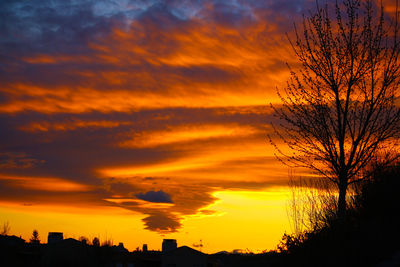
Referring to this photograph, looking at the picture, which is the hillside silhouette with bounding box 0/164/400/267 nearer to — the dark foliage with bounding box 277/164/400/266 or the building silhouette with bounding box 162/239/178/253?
the dark foliage with bounding box 277/164/400/266

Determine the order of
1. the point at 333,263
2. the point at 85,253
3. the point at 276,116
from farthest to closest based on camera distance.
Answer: the point at 85,253, the point at 276,116, the point at 333,263

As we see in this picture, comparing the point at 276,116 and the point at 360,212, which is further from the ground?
the point at 276,116

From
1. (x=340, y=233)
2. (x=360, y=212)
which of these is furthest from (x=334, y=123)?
(x=340, y=233)

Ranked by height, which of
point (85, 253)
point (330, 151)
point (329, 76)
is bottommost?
point (85, 253)

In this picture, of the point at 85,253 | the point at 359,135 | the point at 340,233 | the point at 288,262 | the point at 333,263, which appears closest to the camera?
the point at 333,263

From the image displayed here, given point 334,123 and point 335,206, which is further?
point 335,206

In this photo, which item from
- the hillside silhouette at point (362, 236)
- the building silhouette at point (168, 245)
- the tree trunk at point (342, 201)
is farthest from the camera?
the building silhouette at point (168, 245)

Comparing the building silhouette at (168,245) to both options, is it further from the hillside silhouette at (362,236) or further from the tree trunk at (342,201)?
the tree trunk at (342,201)

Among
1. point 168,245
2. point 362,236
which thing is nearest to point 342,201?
point 362,236

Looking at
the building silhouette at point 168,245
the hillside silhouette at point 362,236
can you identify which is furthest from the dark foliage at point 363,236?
the building silhouette at point 168,245

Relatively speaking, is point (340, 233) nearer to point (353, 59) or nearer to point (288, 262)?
point (288, 262)

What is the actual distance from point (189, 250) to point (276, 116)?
48.0m

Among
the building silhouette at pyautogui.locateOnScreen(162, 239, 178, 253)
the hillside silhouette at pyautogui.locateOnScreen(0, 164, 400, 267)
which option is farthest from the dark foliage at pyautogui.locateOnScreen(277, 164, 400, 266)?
the building silhouette at pyautogui.locateOnScreen(162, 239, 178, 253)

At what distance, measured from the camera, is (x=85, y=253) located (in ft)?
205
